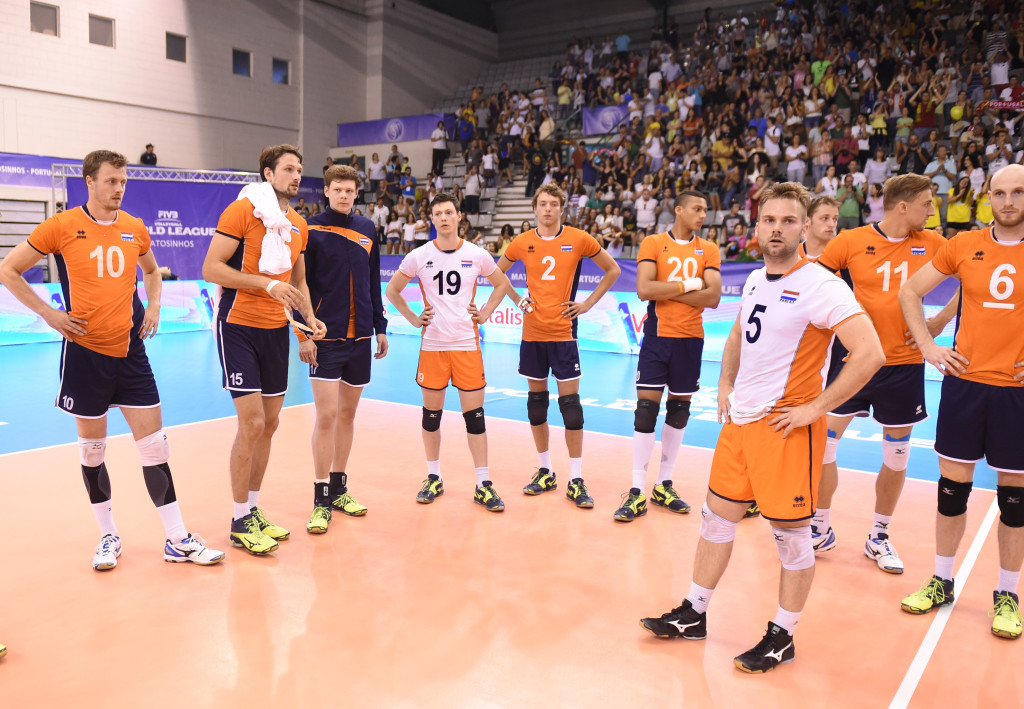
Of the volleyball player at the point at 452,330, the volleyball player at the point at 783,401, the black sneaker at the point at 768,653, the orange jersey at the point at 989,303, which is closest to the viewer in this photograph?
the volleyball player at the point at 783,401

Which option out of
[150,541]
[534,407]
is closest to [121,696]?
[150,541]

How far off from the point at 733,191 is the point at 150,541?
1350 centimetres

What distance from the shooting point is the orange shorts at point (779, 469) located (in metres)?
3.30

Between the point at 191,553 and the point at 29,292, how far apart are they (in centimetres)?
169

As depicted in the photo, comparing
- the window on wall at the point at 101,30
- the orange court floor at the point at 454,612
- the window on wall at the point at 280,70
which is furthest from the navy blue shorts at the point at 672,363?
the window on wall at the point at 280,70

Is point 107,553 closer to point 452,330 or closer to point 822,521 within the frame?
point 452,330

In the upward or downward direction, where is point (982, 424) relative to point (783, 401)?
downward

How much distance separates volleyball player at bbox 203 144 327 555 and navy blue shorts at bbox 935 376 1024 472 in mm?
3442

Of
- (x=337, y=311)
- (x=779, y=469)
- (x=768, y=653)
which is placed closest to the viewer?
(x=779, y=469)

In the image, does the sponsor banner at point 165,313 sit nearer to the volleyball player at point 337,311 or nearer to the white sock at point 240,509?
the volleyball player at point 337,311

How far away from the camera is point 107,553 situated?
14.6 ft

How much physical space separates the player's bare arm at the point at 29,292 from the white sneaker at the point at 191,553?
4.27 feet

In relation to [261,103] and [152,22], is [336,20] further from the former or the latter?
[152,22]

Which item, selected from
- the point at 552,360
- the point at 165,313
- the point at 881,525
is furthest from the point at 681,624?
the point at 165,313
